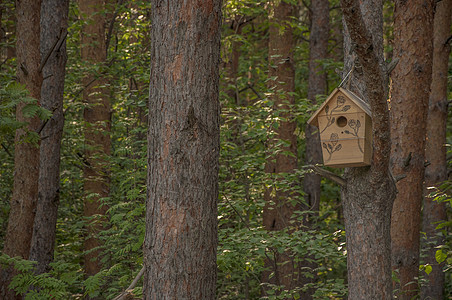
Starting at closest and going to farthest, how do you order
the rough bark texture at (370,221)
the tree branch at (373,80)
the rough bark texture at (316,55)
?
the tree branch at (373,80)
the rough bark texture at (370,221)
the rough bark texture at (316,55)

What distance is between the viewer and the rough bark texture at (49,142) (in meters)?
6.99

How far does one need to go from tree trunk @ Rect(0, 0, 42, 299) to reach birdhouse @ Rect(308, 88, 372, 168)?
3212 millimetres

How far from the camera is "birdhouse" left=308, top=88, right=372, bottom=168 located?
12.5 ft

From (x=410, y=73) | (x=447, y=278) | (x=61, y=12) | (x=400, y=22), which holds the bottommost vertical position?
(x=447, y=278)

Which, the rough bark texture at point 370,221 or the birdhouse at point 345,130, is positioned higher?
the birdhouse at point 345,130

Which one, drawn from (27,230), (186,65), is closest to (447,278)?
(27,230)

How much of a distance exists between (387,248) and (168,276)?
1.72m

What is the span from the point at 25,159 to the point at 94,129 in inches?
129

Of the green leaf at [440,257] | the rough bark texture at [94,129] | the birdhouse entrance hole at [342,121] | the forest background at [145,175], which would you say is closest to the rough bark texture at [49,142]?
the forest background at [145,175]

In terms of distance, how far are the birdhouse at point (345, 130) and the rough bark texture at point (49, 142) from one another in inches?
166

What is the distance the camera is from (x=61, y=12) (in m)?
7.15

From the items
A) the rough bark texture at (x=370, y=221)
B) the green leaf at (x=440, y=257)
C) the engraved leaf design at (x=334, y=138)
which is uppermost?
the engraved leaf design at (x=334, y=138)

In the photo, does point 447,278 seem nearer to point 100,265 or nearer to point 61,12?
A: point 100,265

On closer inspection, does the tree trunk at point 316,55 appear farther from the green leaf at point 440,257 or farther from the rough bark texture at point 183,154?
the rough bark texture at point 183,154
